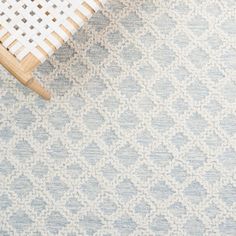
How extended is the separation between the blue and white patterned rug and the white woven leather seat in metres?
0.27

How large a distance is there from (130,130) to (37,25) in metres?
0.43

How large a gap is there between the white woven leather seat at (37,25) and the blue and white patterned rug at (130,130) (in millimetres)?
268

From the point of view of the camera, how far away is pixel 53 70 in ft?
4.48

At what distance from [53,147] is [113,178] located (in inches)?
8.0

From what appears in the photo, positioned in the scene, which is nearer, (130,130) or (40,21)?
(40,21)

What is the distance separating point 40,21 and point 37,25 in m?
0.01

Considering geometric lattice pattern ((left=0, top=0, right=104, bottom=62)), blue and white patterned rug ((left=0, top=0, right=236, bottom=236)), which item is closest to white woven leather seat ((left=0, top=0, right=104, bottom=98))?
geometric lattice pattern ((left=0, top=0, right=104, bottom=62))

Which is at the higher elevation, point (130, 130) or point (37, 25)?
point (37, 25)

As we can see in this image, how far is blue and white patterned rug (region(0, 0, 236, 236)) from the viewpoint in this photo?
130 cm

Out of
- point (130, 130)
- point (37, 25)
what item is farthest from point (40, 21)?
point (130, 130)

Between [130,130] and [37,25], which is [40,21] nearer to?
[37,25]

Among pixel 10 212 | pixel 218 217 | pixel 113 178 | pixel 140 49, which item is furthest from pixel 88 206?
pixel 140 49

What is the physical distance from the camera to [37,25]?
43.2 inches

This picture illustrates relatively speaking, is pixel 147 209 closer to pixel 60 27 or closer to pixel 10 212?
pixel 10 212
